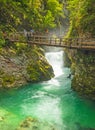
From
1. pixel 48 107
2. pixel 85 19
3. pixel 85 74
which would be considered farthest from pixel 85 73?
pixel 85 19

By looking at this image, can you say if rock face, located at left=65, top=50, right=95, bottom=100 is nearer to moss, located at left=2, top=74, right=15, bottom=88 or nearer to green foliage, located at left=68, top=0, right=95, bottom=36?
green foliage, located at left=68, top=0, right=95, bottom=36

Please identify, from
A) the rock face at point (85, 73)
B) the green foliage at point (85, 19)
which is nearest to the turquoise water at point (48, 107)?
the rock face at point (85, 73)

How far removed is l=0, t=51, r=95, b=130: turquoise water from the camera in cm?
2339

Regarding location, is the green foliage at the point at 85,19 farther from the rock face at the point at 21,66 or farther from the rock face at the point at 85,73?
the rock face at the point at 21,66

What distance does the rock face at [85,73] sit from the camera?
96.2ft

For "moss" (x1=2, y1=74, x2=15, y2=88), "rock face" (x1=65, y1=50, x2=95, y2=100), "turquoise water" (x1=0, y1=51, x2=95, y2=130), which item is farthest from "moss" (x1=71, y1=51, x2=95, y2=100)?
"moss" (x1=2, y1=74, x2=15, y2=88)

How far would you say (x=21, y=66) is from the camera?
3669 centimetres

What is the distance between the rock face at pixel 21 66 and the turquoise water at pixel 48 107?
1.42 metres

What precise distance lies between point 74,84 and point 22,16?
50.5 feet

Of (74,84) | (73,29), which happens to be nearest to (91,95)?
(74,84)

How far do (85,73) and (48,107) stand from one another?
6.04 m

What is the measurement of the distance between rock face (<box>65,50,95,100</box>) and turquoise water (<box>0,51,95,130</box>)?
1001mm

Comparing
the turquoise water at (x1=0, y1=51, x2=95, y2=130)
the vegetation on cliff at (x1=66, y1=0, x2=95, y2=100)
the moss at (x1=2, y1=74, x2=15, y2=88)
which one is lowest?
the turquoise water at (x1=0, y1=51, x2=95, y2=130)

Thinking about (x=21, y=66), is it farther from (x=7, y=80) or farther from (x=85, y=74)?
(x=85, y=74)
